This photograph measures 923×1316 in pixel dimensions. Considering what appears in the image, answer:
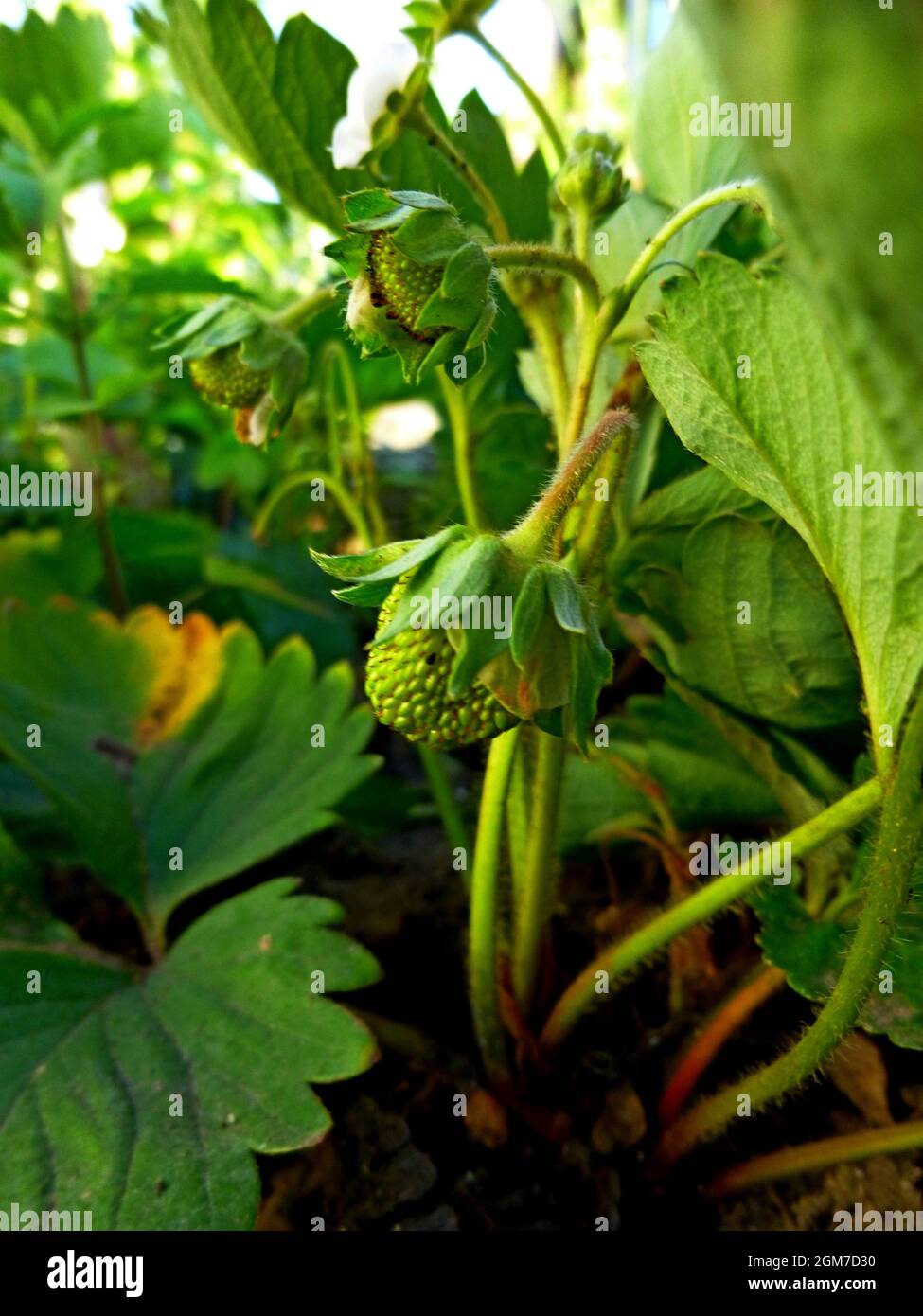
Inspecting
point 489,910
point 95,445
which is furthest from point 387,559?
point 95,445

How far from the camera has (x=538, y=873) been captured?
1.87ft

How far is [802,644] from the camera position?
0.55 metres

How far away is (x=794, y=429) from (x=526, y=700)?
0.55ft

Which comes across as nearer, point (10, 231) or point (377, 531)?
point (377, 531)

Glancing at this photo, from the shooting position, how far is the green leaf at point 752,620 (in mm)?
539

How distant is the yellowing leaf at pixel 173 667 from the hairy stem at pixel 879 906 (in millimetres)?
571

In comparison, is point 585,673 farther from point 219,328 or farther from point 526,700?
point 219,328

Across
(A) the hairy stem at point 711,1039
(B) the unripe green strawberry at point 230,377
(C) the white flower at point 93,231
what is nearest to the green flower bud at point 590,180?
(B) the unripe green strawberry at point 230,377

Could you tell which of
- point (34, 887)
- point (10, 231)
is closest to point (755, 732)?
point (34, 887)

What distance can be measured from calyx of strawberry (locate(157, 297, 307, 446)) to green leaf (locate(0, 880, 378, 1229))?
0.31 meters

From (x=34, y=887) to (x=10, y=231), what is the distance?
2.47 ft

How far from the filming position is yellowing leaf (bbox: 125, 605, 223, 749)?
86cm

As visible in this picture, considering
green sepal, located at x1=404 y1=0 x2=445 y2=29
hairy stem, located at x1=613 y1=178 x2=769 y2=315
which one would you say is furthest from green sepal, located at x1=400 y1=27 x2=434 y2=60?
hairy stem, located at x1=613 y1=178 x2=769 y2=315
